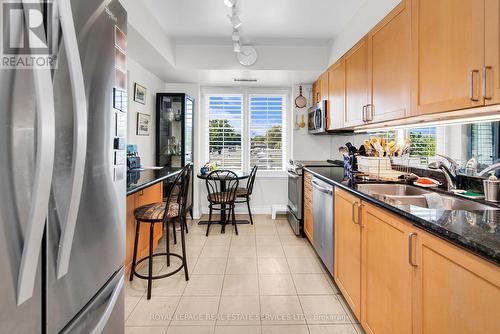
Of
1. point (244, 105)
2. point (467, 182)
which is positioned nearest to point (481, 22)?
point (467, 182)

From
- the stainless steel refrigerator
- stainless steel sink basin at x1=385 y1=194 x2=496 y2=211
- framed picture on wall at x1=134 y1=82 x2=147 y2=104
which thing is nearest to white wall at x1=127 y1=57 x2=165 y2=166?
framed picture on wall at x1=134 y1=82 x2=147 y2=104

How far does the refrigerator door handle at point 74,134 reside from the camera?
72 cm

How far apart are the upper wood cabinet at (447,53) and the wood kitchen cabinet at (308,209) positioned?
1.65 meters

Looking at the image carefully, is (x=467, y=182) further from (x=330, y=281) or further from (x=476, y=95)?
(x=330, y=281)

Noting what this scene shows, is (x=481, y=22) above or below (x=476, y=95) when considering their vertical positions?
above

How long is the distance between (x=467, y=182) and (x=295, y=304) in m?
1.46

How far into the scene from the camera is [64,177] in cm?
73

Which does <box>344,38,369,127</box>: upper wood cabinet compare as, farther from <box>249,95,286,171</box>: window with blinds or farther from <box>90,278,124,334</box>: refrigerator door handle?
<box>90,278,124,334</box>: refrigerator door handle

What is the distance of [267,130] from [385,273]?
3483 mm

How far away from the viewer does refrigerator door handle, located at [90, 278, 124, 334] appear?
945 mm

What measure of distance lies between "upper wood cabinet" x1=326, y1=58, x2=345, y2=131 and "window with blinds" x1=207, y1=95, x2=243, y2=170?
172cm

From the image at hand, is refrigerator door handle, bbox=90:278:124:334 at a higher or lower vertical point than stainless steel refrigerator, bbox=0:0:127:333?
lower

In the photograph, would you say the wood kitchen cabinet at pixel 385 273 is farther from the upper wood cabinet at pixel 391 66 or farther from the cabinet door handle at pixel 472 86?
the upper wood cabinet at pixel 391 66

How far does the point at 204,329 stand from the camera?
5.70 ft
